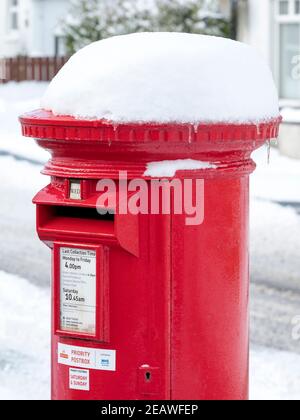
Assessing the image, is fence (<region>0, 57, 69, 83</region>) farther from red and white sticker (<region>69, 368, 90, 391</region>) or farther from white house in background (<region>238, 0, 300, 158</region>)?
red and white sticker (<region>69, 368, 90, 391</region>)

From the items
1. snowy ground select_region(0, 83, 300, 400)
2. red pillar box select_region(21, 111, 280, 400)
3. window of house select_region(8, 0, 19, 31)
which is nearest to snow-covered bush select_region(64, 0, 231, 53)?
snowy ground select_region(0, 83, 300, 400)

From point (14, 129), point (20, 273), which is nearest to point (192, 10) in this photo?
point (14, 129)

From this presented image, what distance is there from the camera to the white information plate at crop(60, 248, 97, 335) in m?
3.35

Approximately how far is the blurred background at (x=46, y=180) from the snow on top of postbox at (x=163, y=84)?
0.60 metres

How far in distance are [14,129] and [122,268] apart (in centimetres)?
1540

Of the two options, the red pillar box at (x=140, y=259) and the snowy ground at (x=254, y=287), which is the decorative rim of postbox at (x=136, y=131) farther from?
the snowy ground at (x=254, y=287)

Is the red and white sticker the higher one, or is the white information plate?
the white information plate

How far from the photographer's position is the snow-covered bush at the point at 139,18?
2020cm

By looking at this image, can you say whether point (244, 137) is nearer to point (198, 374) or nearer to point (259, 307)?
point (198, 374)

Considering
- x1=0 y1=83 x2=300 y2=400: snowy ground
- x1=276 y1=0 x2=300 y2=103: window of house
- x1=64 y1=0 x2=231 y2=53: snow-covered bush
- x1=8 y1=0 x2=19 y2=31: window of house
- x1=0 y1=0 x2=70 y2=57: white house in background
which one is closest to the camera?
x1=0 y1=83 x2=300 y2=400: snowy ground

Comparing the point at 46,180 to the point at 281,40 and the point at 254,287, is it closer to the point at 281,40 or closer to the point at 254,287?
the point at 254,287

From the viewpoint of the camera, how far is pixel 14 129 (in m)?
18.5

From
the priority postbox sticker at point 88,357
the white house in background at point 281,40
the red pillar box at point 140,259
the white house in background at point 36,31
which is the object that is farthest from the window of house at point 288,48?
the priority postbox sticker at point 88,357

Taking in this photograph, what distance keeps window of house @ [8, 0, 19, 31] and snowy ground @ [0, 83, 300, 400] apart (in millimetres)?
18621
